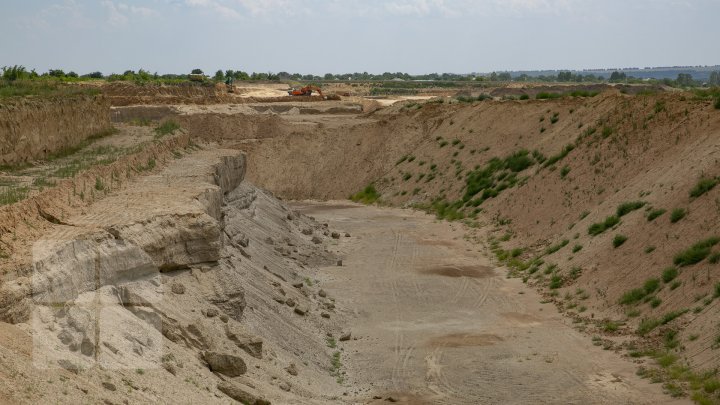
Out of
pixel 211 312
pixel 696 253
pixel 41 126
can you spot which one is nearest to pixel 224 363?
pixel 211 312

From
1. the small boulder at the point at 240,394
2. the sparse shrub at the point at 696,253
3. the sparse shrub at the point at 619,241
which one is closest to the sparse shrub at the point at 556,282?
the sparse shrub at the point at 619,241

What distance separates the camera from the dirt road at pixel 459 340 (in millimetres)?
18500

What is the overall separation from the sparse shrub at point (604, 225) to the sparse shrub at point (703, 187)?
287 centimetres

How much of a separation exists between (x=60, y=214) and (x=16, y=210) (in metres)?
1.55

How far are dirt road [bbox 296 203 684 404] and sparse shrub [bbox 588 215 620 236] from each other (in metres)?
2.91

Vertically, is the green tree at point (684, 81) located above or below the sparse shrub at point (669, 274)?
above

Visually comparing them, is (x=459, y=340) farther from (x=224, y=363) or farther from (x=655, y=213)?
(x=224, y=363)

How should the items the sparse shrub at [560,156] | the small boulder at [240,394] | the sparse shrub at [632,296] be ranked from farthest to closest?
the sparse shrub at [560,156], the sparse shrub at [632,296], the small boulder at [240,394]

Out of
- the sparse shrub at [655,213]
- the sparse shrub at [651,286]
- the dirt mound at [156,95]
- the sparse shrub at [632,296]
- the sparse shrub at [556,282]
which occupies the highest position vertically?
the dirt mound at [156,95]

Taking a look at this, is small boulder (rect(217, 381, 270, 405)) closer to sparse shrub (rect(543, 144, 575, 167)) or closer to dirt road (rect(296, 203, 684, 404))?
dirt road (rect(296, 203, 684, 404))

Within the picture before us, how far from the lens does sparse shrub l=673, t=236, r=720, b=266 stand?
2212cm

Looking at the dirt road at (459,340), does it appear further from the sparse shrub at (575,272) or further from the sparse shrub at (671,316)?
the sparse shrub at (671,316)

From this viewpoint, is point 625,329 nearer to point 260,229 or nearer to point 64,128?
point 260,229

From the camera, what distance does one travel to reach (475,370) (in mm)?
19875
